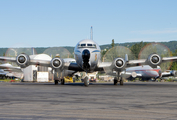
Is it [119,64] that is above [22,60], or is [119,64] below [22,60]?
below

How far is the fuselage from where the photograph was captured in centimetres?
2611

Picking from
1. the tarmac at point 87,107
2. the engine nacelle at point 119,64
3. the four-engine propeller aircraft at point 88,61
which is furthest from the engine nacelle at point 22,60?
the tarmac at point 87,107

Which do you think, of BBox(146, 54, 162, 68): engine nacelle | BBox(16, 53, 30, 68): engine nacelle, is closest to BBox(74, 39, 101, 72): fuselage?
BBox(146, 54, 162, 68): engine nacelle

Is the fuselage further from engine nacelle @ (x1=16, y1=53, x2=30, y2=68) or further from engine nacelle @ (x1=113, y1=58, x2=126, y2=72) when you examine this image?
engine nacelle @ (x1=16, y1=53, x2=30, y2=68)

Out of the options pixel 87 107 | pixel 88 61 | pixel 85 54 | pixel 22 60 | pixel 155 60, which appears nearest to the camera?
pixel 87 107

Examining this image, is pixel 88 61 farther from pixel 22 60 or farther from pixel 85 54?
pixel 22 60

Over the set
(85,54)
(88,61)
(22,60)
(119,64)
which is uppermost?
(85,54)

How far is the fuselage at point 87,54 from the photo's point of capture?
85.7 feet

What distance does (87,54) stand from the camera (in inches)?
1018

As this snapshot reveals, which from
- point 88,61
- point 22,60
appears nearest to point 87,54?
point 88,61

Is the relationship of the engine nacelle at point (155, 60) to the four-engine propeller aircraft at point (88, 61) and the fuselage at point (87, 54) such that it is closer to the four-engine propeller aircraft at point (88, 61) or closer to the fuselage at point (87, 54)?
Result: the four-engine propeller aircraft at point (88, 61)

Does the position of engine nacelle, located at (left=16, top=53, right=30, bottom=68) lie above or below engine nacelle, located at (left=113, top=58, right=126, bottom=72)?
above

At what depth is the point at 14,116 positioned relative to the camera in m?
7.26

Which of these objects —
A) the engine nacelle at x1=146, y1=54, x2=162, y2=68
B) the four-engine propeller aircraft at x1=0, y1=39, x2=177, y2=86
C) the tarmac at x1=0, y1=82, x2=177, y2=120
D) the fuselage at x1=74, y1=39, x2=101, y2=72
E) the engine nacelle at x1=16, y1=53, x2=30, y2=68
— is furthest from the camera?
the engine nacelle at x1=16, y1=53, x2=30, y2=68
